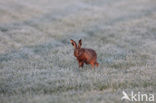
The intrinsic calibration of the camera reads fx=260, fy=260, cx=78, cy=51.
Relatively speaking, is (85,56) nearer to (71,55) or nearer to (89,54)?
(89,54)

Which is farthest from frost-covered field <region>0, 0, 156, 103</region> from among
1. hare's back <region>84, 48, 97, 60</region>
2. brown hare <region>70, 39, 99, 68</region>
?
hare's back <region>84, 48, 97, 60</region>

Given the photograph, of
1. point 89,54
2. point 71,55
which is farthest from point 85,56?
point 71,55

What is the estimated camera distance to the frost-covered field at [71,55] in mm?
7910

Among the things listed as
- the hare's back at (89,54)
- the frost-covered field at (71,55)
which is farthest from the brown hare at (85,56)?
the frost-covered field at (71,55)

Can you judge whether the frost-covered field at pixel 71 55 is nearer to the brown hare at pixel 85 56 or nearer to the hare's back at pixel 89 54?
the brown hare at pixel 85 56

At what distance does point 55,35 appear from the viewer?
17.5m

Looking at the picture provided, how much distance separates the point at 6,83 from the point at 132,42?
31.0 feet

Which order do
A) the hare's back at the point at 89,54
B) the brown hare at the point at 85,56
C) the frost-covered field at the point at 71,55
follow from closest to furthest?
the frost-covered field at the point at 71,55
the brown hare at the point at 85,56
the hare's back at the point at 89,54

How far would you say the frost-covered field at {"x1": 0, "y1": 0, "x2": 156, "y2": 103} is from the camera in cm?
791

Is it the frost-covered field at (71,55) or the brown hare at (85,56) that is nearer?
the frost-covered field at (71,55)

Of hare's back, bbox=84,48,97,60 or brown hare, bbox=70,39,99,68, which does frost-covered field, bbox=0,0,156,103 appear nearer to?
brown hare, bbox=70,39,99,68

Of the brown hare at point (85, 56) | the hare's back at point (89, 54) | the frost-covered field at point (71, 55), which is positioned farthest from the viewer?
the hare's back at point (89, 54)

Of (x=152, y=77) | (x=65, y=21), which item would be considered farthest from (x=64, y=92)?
(x=65, y=21)

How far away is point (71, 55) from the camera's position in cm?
1245
